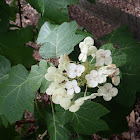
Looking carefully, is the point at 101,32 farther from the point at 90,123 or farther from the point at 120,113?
the point at 90,123

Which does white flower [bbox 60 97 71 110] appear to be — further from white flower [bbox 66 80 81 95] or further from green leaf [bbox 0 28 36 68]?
green leaf [bbox 0 28 36 68]

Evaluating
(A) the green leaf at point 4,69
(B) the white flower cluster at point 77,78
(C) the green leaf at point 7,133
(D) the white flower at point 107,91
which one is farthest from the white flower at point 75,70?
(C) the green leaf at point 7,133

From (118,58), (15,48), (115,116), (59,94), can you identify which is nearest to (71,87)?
(59,94)

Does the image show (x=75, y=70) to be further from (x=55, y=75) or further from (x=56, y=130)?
(x=56, y=130)

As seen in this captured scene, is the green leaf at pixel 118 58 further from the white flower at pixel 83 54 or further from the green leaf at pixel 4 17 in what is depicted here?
the green leaf at pixel 4 17

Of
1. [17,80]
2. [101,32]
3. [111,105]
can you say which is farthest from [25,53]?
[101,32]

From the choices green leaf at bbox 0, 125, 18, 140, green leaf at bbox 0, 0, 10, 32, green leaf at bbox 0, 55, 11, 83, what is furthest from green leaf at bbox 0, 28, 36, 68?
green leaf at bbox 0, 125, 18, 140
